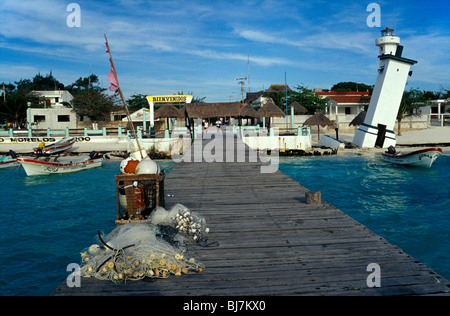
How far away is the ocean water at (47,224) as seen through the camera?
902 cm

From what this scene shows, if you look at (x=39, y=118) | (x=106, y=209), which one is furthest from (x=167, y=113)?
(x=39, y=118)

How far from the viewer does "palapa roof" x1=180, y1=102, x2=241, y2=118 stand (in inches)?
1073

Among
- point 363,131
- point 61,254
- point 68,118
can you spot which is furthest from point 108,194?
point 68,118

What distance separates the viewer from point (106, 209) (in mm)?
15141

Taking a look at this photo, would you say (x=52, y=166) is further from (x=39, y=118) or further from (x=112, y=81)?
(x=39, y=118)

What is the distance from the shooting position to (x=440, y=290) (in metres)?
4.05

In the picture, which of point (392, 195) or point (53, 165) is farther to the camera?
point (53, 165)

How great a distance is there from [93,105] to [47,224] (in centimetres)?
3434

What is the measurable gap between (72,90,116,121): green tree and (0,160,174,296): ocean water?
22.2 m

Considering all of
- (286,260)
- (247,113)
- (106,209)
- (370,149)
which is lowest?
(106,209)

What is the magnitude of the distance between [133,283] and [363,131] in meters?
28.5

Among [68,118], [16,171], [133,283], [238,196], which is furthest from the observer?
[68,118]
